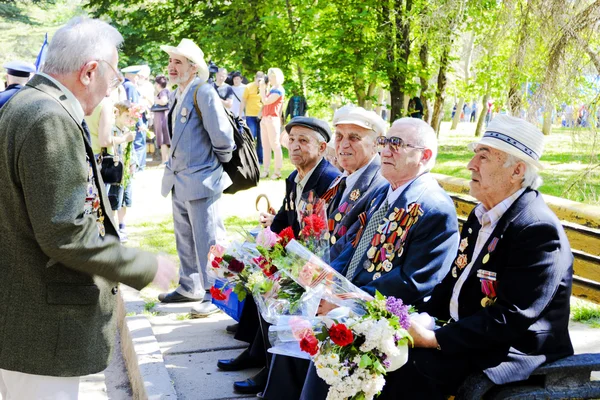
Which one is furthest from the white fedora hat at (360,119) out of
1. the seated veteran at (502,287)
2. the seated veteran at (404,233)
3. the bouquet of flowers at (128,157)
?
the bouquet of flowers at (128,157)

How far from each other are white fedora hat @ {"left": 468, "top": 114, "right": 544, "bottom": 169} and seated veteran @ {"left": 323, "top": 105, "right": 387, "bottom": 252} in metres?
1.15

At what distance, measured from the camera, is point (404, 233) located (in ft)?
11.3

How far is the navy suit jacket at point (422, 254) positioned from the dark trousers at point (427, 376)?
45 centimetres

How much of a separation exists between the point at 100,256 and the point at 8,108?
60cm

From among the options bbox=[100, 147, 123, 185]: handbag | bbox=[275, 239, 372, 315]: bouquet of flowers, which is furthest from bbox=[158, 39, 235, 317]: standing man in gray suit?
bbox=[275, 239, 372, 315]: bouquet of flowers

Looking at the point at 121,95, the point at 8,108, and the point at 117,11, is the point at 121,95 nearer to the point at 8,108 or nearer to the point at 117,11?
the point at 8,108

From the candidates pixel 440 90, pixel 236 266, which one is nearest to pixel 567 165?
pixel 440 90

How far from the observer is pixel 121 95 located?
428 inches

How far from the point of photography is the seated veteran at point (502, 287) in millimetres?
2762

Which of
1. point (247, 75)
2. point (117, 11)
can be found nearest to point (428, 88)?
point (247, 75)

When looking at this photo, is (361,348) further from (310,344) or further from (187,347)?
(187,347)

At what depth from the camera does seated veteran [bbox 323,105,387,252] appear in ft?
13.8

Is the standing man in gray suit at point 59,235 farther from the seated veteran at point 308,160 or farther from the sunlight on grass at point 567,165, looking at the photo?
the sunlight on grass at point 567,165

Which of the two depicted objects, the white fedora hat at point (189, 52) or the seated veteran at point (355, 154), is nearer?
the seated veteran at point (355, 154)
